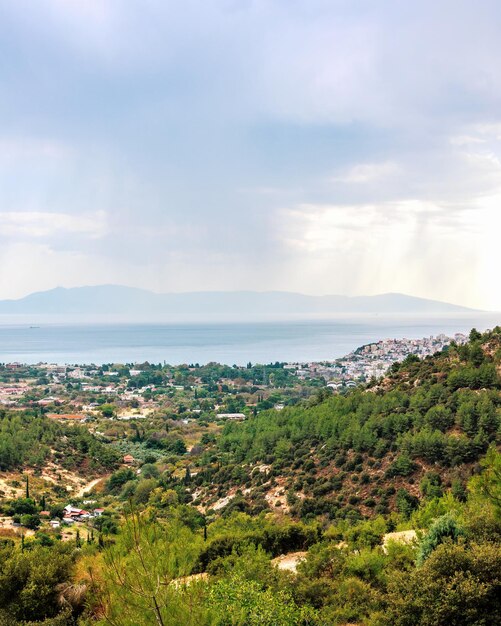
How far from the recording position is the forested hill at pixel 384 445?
18578 mm

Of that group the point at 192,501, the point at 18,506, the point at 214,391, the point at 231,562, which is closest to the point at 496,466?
the point at 231,562

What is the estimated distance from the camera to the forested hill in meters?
18.6

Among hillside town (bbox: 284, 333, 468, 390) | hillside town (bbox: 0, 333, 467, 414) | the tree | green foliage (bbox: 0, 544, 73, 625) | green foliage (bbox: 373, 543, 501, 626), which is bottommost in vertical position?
hillside town (bbox: 0, 333, 467, 414)

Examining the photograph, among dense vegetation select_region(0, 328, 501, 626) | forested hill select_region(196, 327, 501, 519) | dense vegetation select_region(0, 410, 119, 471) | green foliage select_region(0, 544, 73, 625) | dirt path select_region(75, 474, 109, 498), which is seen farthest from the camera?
dense vegetation select_region(0, 410, 119, 471)

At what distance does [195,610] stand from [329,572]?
5430 mm

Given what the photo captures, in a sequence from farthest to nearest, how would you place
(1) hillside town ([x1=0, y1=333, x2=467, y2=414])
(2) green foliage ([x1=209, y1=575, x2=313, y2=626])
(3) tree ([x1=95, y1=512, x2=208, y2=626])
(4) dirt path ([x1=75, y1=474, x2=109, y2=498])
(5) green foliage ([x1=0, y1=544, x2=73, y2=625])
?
(1) hillside town ([x1=0, y1=333, x2=467, y2=414]) < (4) dirt path ([x1=75, y1=474, x2=109, y2=498]) < (5) green foliage ([x1=0, y1=544, x2=73, y2=625]) < (2) green foliage ([x1=209, y1=575, x2=313, y2=626]) < (3) tree ([x1=95, y1=512, x2=208, y2=626])

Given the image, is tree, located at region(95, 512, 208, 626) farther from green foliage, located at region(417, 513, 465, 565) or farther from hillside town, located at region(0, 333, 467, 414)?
hillside town, located at region(0, 333, 467, 414)

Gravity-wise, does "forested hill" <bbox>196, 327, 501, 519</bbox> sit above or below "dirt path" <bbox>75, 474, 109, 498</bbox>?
above

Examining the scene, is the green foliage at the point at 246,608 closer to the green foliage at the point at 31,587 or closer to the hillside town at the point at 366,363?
the green foliage at the point at 31,587

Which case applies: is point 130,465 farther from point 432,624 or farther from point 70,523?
point 432,624

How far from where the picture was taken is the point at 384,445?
21.1 m

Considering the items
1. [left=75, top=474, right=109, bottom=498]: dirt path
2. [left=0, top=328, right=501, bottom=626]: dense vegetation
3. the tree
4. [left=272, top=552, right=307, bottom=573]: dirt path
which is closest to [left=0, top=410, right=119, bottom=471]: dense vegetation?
[left=75, top=474, right=109, bottom=498]: dirt path

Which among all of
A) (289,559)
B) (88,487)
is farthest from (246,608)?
(88,487)

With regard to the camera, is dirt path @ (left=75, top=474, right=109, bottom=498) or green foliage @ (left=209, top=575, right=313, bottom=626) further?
dirt path @ (left=75, top=474, right=109, bottom=498)
